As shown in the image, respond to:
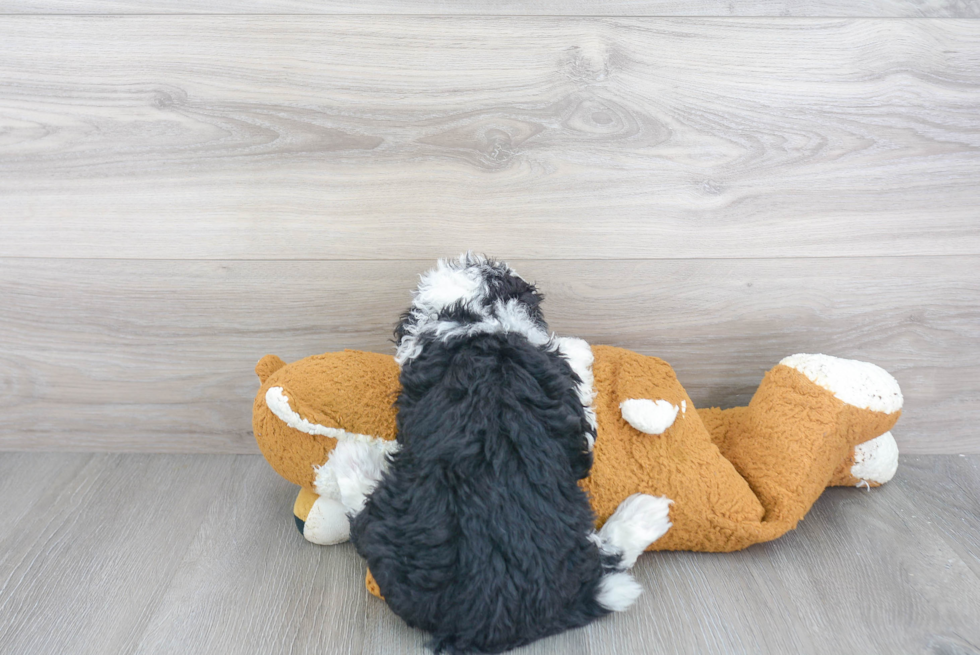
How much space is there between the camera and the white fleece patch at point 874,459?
95 centimetres

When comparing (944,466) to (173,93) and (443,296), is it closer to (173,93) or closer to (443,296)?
(443,296)

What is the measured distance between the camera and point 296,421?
802mm

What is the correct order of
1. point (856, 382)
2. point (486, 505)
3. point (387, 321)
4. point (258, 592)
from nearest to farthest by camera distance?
point (486, 505) → point (258, 592) → point (856, 382) → point (387, 321)

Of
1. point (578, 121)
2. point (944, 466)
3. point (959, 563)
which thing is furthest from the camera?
point (944, 466)

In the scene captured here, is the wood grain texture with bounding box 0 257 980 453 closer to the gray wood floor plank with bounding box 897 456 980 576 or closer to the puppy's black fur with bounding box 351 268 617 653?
the gray wood floor plank with bounding box 897 456 980 576

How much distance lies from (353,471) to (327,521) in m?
0.11

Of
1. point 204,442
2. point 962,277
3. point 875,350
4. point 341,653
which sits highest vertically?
point 962,277

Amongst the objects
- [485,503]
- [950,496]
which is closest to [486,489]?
[485,503]

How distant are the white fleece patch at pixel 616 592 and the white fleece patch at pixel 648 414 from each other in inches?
6.9

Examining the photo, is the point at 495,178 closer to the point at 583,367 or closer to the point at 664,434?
the point at 583,367

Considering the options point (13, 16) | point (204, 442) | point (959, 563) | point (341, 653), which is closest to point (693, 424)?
point (959, 563)

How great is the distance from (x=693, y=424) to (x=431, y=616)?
415 millimetres

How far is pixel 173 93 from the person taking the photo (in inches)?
36.3

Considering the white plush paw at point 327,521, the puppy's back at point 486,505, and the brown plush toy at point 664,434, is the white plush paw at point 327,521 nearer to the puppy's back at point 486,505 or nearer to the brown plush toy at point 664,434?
the brown plush toy at point 664,434
